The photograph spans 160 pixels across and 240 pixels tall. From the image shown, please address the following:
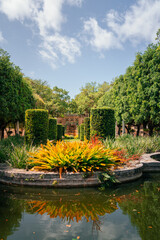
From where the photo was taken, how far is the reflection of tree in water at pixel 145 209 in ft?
9.89

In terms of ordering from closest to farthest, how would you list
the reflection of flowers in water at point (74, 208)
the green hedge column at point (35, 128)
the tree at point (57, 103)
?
the reflection of flowers in water at point (74, 208)
the green hedge column at point (35, 128)
the tree at point (57, 103)

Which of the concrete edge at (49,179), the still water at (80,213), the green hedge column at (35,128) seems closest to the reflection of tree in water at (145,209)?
the still water at (80,213)

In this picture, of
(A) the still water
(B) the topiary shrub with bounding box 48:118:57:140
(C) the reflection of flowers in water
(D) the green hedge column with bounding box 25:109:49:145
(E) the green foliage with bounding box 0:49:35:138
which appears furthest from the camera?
(B) the topiary shrub with bounding box 48:118:57:140

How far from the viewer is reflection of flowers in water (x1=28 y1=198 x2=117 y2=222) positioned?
3.57 meters

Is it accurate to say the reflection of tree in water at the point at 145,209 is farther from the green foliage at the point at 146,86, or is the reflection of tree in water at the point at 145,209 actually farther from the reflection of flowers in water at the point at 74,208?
the green foliage at the point at 146,86

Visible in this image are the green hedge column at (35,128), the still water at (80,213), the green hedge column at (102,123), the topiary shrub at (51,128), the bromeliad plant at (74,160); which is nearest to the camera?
the still water at (80,213)

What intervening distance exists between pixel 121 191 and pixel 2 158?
15.5 feet

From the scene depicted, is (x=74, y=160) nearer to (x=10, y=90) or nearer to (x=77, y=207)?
(x=77, y=207)

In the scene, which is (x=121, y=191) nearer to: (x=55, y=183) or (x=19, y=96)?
(x=55, y=183)

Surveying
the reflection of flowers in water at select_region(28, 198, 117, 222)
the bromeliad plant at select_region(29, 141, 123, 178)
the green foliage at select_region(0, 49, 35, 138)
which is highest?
the green foliage at select_region(0, 49, 35, 138)

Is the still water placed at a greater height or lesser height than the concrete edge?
lesser

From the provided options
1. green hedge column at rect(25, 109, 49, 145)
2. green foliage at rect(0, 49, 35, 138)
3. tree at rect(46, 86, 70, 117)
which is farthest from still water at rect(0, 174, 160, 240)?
tree at rect(46, 86, 70, 117)

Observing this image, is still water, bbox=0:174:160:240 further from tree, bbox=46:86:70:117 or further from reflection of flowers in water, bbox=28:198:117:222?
tree, bbox=46:86:70:117

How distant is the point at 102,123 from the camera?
10242 mm
